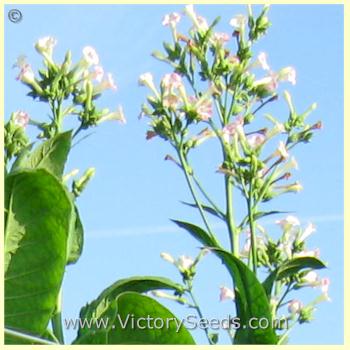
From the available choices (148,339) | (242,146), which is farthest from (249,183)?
(148,339)

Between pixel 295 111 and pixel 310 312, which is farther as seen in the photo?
pixel 295 111

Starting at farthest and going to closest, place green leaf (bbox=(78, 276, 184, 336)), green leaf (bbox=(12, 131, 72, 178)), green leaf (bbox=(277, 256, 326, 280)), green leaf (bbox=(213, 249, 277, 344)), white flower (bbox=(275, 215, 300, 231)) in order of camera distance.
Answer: white flower (bbox=(275, 215, 300, 231)) → green leaf (bbox=(277, 256, 326, 280)) → green leaf (bbox=(213, 249, 277, 344)) → green leaf (bbox=(78, 276, 184, 336)) → green leaf (bbox=(12, 131, 72, 178))

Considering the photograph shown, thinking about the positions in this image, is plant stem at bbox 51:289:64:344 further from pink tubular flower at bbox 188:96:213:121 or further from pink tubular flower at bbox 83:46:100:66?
pink tubular flower at bbox 188:96:213:121

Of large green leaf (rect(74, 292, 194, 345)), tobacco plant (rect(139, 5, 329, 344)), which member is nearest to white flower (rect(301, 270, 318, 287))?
tobacco plant (rect(139, 5, 329, 344))

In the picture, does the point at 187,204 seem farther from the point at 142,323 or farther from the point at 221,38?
the point at 142,323

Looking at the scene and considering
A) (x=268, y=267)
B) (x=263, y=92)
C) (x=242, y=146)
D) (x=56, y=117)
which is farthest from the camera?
(x=263, y=92)

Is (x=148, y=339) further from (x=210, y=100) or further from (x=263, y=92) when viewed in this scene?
(x=263, y=92)

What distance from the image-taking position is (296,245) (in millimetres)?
1851

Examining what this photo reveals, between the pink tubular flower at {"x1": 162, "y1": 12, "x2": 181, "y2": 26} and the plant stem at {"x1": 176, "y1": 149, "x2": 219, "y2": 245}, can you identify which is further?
the pink tubular flower at {"x1": 162, "y1": 12, "x2": 181, "y2": 26}

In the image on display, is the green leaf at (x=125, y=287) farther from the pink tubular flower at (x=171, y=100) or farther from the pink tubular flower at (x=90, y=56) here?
the pink tubular flower at (x=171, y=100)

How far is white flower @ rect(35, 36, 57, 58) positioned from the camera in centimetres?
167

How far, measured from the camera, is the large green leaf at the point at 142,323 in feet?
1.88

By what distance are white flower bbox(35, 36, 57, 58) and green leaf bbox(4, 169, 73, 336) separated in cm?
109

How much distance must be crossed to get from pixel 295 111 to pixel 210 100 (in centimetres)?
30
